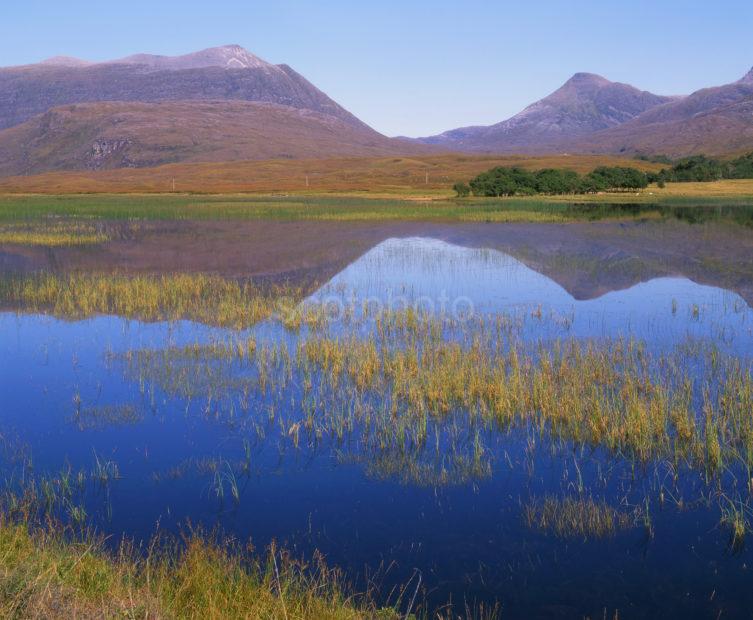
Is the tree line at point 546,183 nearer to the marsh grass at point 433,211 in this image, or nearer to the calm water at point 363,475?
the marsh grass at point 433,211

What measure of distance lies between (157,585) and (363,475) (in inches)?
134

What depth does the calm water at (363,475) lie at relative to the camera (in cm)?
648

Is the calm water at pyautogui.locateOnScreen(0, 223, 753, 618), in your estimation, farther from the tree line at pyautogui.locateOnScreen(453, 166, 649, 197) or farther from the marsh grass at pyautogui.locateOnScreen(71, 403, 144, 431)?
the tree line at pyautogui.locateOnScreen(453, 166, 649, 197)

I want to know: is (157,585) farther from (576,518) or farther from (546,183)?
(546,183)

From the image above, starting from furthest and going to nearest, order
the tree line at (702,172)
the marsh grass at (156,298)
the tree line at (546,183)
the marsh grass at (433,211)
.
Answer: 1. the tree line at (702,172)
2. the tree line at (546,183)
3. the marsh grass at (433,211)
4. the marsh grass at (156,298)

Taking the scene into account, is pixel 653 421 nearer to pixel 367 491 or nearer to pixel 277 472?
pixel 367 491

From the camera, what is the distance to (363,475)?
8.63 m

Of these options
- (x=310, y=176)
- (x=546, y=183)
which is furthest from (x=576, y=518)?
(x=310, y=176)

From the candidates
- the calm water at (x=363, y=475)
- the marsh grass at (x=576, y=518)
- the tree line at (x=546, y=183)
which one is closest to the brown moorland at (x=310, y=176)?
the tree line at (x=546, y=183)

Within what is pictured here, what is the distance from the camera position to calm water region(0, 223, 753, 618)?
21.3ft

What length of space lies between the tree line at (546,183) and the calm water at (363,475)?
54.8 m

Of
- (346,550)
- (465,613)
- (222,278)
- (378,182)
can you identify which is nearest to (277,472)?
(346,550)

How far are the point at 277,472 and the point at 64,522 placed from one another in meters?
2.29

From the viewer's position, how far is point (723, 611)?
19.7 feet
